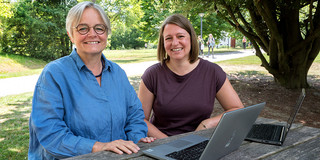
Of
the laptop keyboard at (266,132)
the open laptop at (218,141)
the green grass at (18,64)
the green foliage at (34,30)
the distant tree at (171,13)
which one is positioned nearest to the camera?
the open laptop at (218,141)

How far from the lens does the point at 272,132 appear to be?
2068mm

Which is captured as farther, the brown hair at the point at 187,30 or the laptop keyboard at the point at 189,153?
the brown hair at the point at 187,30

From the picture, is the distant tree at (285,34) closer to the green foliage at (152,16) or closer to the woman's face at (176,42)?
the woman's face at (176,42)

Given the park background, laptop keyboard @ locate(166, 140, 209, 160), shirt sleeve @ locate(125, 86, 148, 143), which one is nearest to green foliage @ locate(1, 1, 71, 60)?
the park background

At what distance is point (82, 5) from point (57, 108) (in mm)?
709

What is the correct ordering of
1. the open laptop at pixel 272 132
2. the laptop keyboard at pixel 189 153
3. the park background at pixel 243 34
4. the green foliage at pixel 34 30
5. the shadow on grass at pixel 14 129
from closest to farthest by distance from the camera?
the laptop keyboard at pixel 189 153, the open laptop at pixel 272 132, the shadow on grass at pixel 14 129, the park background at pixel 243 34, the green foliage at pixel 34 30

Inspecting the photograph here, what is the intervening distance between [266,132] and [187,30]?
3.77 feet

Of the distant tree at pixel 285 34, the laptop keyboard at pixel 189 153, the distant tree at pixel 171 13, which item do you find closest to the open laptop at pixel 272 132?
the laptop keyboard at pixel 189 153

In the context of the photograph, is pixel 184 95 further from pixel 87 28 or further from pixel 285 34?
pixel 285 34

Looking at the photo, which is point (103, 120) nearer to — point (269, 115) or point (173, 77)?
point (173, 77)

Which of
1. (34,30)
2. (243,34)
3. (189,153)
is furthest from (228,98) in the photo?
(34,30)

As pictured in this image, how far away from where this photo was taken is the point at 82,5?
1.95 metres

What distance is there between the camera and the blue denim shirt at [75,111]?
171cm

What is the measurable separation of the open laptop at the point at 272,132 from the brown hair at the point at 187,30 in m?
0.88
